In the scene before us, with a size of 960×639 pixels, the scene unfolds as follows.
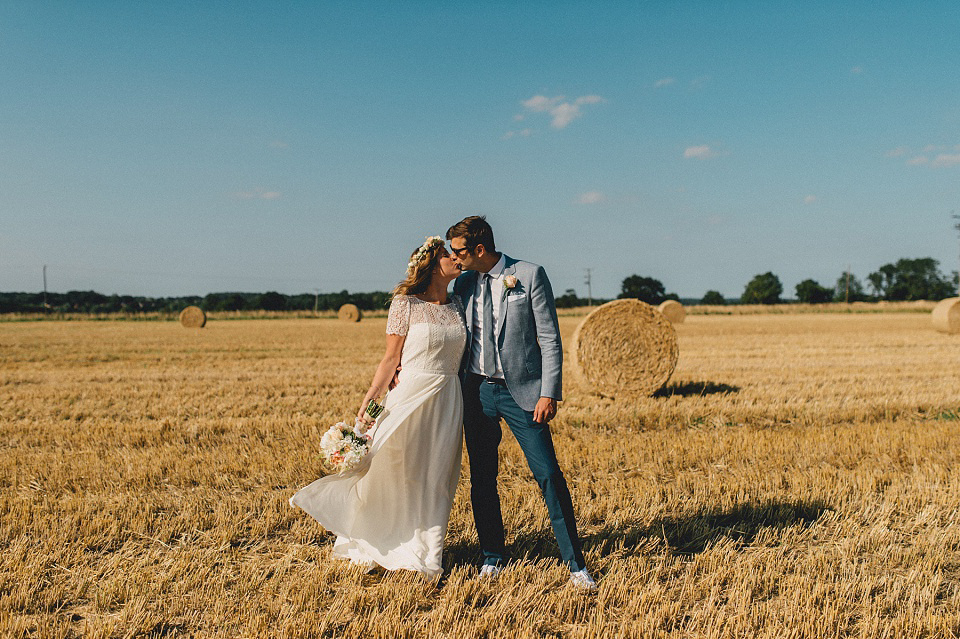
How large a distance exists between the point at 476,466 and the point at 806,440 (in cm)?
477

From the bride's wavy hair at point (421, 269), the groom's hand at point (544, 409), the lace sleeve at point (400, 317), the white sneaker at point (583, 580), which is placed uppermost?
the bride's wavy hair at point (421, 269)

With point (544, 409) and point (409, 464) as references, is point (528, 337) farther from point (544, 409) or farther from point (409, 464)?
point (409, 464)

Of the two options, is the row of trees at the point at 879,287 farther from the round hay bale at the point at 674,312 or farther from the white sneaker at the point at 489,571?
the white sneaker at the point at 489,571

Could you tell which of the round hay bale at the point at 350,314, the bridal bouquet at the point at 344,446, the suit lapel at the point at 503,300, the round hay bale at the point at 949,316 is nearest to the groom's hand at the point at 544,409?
the suit lapel at the point at 503,300

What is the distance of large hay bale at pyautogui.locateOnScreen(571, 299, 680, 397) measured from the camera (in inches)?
415

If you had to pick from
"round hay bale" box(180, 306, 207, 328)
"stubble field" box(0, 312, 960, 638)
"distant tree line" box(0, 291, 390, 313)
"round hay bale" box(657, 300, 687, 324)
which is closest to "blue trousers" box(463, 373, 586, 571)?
"stubble field" box(0, 312, 960, 638)

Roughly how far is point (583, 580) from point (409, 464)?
1153 millimetres

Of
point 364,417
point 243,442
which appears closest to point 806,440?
point 364,417

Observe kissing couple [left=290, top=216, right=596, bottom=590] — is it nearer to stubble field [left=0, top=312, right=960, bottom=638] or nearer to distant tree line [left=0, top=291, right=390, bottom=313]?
stubble field [left=0, top=312, right=960, bottom=638]

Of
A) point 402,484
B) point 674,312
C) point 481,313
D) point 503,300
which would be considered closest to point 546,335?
point 503,300

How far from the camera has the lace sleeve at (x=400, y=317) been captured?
3971 mm

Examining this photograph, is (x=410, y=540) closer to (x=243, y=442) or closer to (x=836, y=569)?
(x=836, y=569)

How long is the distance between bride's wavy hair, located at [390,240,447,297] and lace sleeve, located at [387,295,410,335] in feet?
0.18

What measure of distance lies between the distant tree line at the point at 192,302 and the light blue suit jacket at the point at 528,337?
46.3 metres
